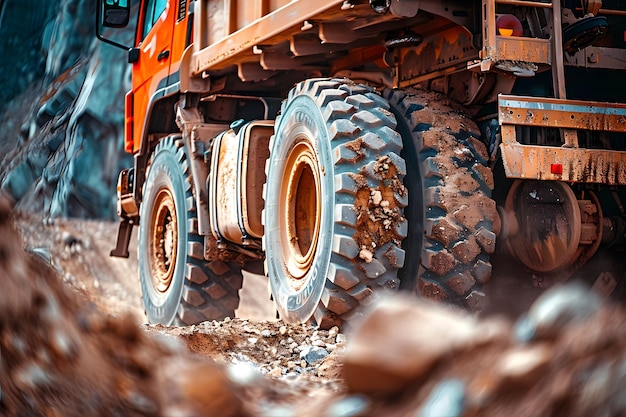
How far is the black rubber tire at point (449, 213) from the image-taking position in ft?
13.2

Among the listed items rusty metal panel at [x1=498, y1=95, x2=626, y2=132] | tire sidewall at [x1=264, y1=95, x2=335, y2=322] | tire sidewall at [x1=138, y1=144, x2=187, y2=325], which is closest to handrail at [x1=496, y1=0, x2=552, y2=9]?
rusty metal panel at [x1=498, y1=95, x2=626, y2=132]

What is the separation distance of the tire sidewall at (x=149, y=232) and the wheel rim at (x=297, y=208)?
1.85 metres

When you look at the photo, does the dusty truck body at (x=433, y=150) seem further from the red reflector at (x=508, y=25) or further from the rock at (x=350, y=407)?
the rock at (x=350, y=407)

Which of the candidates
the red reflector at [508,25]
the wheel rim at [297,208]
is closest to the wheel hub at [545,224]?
the red reflector at [508,25]

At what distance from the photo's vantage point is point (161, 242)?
7547 millimetres

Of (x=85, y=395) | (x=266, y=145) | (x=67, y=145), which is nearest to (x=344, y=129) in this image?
(x=266, y=145)

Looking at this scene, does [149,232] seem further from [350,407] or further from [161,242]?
[350,407]

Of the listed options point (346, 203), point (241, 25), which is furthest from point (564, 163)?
point (241, 25)

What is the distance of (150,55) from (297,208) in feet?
10.6

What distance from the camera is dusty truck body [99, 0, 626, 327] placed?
4008 millimetres

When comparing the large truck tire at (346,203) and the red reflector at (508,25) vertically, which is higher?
the red reflector at (508,25)

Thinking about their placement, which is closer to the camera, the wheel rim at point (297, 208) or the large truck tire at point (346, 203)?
the large truck tire at point (346, 203)

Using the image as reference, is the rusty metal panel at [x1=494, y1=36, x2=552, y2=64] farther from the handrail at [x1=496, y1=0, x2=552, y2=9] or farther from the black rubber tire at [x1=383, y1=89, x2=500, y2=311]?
the black rubber tire at [x1=383, y1=89, x2=500, y2=311]

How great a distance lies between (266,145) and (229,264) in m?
1.53
